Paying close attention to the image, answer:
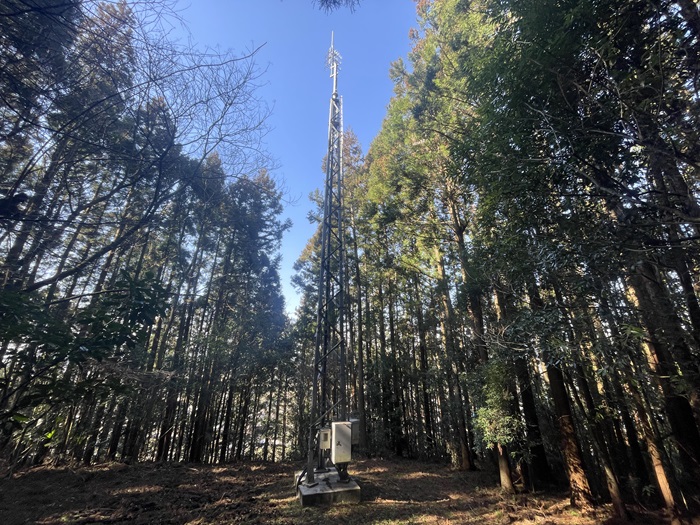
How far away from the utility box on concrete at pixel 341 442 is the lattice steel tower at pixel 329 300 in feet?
1.15

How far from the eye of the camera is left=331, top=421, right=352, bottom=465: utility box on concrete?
16.3ft

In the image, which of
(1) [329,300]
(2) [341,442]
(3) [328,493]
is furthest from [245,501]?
(1) [329,300]

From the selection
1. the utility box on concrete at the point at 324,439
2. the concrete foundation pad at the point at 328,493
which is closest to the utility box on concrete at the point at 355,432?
the utility box on concrete at the point at 324,439

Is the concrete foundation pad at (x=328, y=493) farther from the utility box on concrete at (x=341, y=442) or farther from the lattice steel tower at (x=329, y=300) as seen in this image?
the utility box on concrete at (x=341, y=442)

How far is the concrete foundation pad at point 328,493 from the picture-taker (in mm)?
4738

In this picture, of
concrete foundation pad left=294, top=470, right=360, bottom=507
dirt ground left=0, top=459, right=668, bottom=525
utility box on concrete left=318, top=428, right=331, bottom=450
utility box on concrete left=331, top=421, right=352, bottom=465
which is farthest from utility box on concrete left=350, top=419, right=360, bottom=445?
dirt ground left=0, top=459, right=668, bottom=525

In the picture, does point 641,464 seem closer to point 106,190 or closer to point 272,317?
point 106,190

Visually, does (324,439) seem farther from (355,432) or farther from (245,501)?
(245,501)

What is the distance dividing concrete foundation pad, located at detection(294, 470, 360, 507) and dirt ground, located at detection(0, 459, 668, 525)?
12 cm

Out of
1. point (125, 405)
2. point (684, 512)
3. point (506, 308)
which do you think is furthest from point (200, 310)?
point (684, 512)

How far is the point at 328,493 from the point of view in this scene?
480 cm

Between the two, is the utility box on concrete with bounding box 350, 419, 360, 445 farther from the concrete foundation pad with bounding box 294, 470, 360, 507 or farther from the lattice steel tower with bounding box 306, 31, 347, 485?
the concrete foundation pad with bounding box 294, 470, 360, 507

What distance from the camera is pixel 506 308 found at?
6461 mm

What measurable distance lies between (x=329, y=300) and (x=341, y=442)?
105 inches
